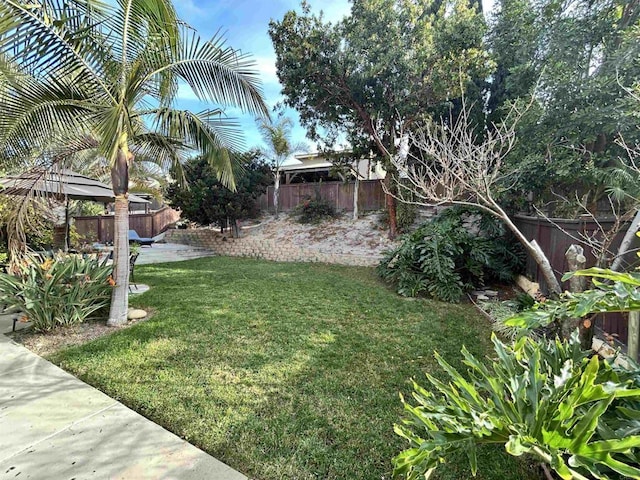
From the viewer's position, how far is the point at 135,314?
4891mm

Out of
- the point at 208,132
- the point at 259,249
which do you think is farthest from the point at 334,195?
the point at 208,132

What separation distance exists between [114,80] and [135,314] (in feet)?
11.3

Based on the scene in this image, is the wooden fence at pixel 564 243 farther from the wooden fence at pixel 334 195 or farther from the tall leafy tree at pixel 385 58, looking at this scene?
the wooden fence at pixel 334 195

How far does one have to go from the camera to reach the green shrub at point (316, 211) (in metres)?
14.4

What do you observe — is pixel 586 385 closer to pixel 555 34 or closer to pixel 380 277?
pixel 380 277

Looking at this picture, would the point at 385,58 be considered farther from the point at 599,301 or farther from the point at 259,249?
the point at 599,301

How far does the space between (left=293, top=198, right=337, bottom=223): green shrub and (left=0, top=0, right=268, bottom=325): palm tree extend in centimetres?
934

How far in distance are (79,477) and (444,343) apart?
12.4ft

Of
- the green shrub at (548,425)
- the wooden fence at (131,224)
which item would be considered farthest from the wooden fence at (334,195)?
the green shrub at (548,425)

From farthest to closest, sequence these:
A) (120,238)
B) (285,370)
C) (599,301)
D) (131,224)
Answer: (131,224), (120,238), (285,370), (599,301)

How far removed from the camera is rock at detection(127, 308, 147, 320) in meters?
4.83

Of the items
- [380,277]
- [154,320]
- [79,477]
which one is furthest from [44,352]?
[380,277]

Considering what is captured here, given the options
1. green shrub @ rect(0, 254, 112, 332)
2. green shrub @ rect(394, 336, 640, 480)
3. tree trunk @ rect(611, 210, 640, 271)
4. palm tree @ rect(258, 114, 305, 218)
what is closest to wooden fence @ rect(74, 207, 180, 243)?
palm tree @ rect(258, 114, 305, 218)

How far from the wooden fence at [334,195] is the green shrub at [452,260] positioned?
22.4ft
